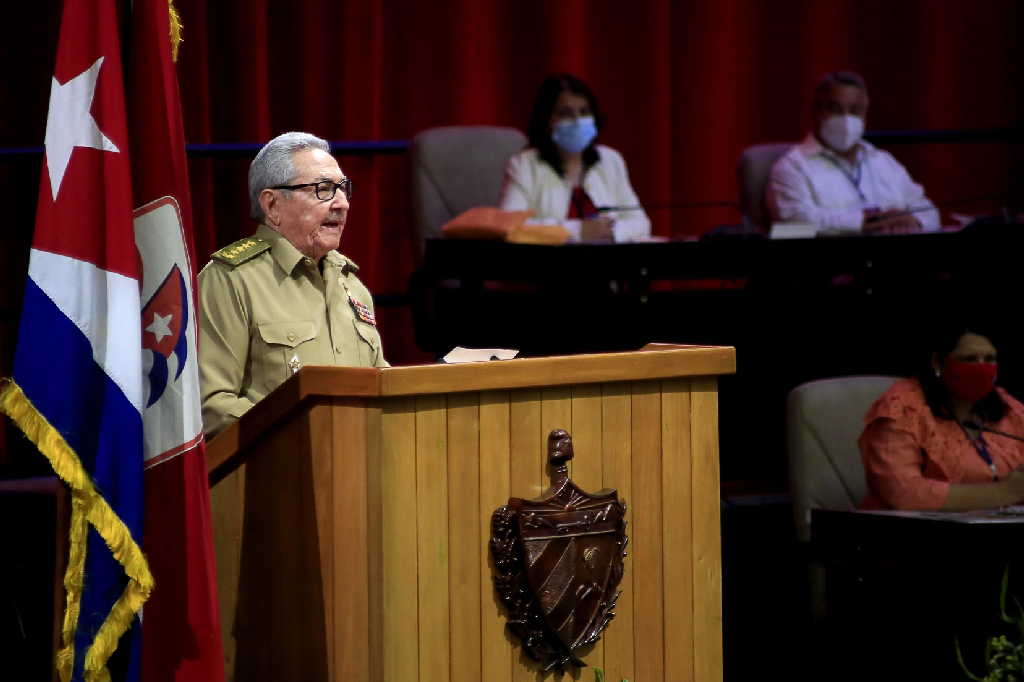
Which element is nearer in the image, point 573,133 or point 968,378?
point 968,378

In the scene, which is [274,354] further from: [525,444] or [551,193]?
[551,193]

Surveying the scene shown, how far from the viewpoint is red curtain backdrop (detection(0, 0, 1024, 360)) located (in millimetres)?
6105

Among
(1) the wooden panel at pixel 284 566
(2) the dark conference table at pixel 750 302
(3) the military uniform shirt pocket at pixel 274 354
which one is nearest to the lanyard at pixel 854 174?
(2) the dark conference table at pixel 750 302

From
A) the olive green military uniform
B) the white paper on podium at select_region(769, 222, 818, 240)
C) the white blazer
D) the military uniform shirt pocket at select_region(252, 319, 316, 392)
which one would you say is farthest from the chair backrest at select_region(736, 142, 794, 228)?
the military uniform shirt pocket at select_region(252, 319, 316, 392)

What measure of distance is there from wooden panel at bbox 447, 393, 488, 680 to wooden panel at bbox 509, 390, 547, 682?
66 millimetres

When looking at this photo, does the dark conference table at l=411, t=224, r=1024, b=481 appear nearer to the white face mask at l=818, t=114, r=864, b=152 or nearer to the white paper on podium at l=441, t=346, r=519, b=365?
the white face mask at l=818, t=114, r=864, b=152

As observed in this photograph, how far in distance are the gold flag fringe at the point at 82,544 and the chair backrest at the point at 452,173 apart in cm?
294

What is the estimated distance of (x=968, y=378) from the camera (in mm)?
4410

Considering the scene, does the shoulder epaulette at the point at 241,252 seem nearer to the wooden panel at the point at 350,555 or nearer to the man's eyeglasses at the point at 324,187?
the man's eyeglasses at the point at 324,187

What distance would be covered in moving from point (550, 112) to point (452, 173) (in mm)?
395

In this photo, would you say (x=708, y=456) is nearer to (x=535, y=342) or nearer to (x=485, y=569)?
(x=485, y=569)

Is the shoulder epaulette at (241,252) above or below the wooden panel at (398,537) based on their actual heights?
above

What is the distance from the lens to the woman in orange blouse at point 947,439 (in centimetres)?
428

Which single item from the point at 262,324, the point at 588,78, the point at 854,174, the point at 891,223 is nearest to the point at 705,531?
the point at 262,324
